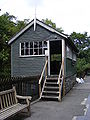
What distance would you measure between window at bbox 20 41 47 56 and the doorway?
6.21 feet

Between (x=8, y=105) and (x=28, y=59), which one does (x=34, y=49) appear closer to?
(x=28, y=59)

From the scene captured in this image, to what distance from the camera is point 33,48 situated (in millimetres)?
13242

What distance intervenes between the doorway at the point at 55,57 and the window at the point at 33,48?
6.21 ft

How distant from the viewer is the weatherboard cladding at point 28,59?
1291 centimetres

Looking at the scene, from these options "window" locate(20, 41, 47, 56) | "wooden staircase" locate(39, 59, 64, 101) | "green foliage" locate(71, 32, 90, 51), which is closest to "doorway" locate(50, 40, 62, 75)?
"window" locate(20, 41, 47, 56)

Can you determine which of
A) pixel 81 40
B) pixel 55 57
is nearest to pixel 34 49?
pixel 55 57

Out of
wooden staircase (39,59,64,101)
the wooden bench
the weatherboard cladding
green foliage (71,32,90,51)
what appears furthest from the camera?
green foliage (71,32,90,51)

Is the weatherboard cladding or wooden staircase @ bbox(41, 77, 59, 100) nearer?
wooden staircase @ bbox(41, 77, 59, 100)

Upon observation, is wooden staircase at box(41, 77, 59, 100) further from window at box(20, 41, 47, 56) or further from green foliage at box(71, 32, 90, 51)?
green foliage at box(71, 32, 90, 51)

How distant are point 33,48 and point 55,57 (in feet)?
11.1

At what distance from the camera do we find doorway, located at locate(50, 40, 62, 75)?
14695 mm

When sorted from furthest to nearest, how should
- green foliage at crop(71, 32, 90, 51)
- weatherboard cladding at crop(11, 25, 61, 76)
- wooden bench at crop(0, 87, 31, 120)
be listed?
green foliage at crop(71, 32, 90, 51)
weatherboard cladding at crop(11, 25, 61, 76)
wooden bench at crop(0, 87, 31, 120)

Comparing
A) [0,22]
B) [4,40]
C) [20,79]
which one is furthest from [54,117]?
[0,22]

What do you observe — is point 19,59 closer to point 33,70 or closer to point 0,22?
point 33,70
